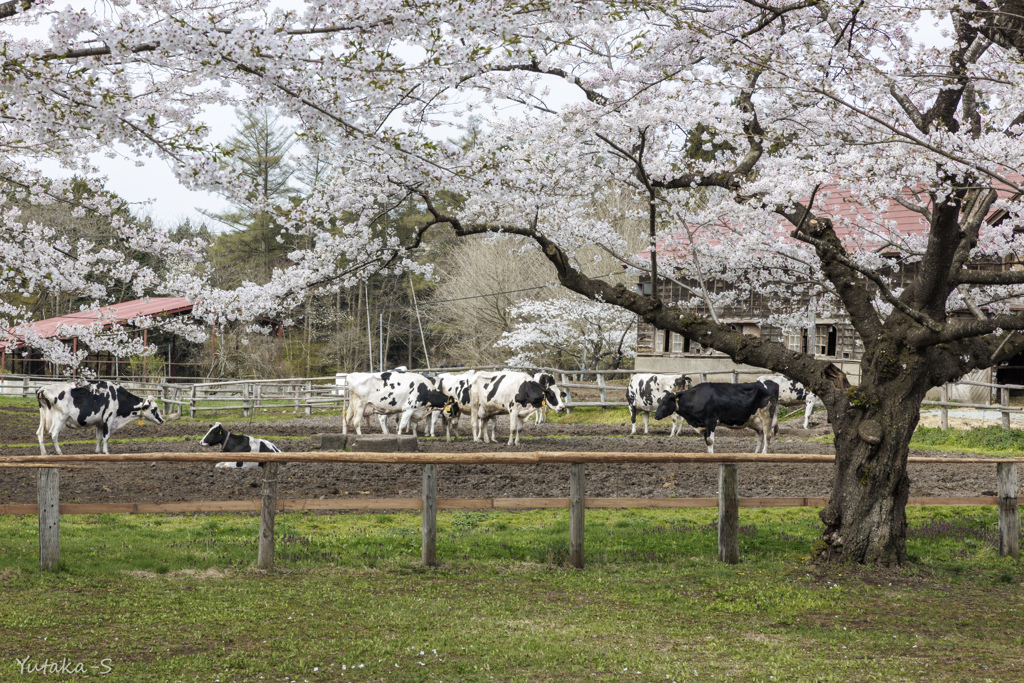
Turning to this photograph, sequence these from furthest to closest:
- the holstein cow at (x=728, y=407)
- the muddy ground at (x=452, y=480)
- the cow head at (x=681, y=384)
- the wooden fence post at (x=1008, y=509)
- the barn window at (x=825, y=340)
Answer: the barn window at (x=825, y=340) → the cow head at (x=681, y=384) → the holstein cow at (x=728, y=407) → the muddy ground at (x=452, y=480) → the wooden fence post at (x=1008, y=509)

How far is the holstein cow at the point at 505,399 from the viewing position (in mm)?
18156

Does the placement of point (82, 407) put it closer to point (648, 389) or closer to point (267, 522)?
point (267, 522)

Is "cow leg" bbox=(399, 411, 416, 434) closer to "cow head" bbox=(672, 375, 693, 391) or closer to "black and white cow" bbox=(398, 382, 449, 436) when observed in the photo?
"black and white cow" bbox=(398, 382, 449, 436)

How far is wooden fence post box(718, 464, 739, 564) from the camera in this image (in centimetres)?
793

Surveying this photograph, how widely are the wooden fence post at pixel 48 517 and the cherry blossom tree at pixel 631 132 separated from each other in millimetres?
2503

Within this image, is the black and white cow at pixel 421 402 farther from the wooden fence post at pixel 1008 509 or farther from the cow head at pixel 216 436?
the wooden fence post at pixel 1008 509

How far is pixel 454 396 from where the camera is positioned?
1998 cm

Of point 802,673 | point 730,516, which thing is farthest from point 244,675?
point 730,516

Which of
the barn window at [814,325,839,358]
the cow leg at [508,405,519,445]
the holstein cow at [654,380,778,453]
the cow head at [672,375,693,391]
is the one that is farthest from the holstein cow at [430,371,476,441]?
the barn window at [814,325,839,358]

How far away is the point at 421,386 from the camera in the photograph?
19297 millimetres

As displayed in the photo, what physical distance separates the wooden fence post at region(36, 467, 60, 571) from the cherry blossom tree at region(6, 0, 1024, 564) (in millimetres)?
2503

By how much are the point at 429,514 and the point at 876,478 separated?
3852 millimetres

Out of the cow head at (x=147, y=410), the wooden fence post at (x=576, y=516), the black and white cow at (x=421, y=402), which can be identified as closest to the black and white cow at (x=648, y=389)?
the black and white cow at (x=421, y=402)

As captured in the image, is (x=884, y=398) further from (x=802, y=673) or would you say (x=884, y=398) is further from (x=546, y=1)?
(x=546, y=1)
